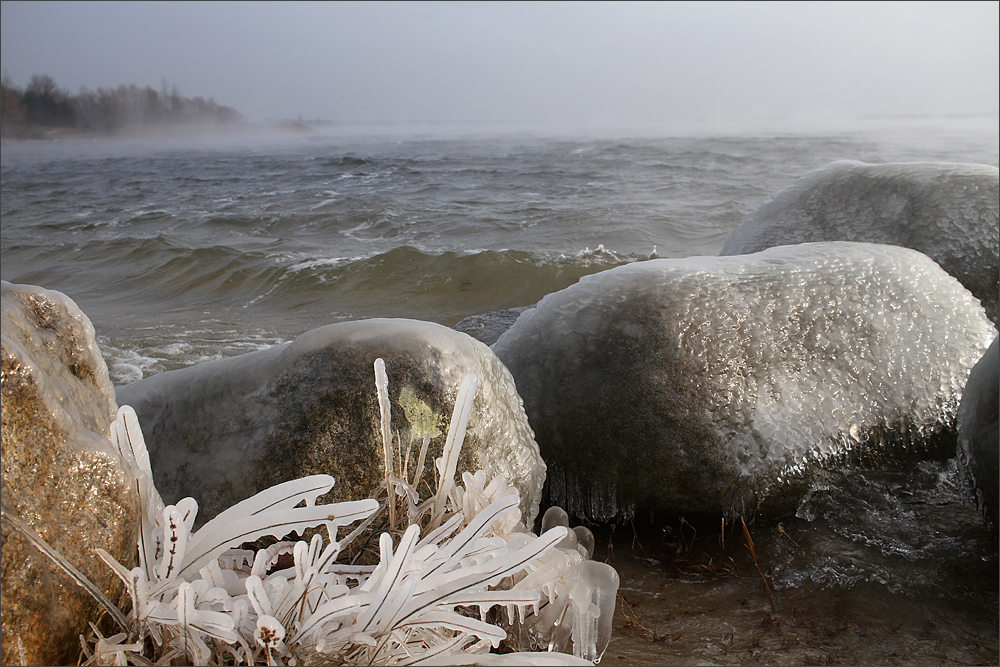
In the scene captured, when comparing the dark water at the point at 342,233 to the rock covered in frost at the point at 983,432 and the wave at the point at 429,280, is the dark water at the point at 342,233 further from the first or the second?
the rock covered in frost at the point at 983,432

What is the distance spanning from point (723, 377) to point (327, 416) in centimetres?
140

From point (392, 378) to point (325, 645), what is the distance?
1.02 m

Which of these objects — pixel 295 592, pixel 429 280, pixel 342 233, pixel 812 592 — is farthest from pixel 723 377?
pixel 342 233

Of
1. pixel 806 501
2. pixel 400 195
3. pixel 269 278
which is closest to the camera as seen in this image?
pixel 806 501

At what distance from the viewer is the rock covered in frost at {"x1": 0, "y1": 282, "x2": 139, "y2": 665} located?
0.92 metres

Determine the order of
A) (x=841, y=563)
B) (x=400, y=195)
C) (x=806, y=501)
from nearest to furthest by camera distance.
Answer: (x=841, y=563)
(x=806, y=501)
(x=400, y=195)

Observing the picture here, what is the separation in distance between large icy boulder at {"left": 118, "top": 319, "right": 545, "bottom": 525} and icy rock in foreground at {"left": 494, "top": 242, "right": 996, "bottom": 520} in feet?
1.56

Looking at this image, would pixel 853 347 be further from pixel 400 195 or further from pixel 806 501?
pixel 400 195

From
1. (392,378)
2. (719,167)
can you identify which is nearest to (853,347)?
(392,378)

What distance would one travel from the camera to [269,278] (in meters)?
8.53

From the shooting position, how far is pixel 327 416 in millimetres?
1979

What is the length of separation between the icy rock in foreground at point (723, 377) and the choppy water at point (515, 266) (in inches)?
7.6

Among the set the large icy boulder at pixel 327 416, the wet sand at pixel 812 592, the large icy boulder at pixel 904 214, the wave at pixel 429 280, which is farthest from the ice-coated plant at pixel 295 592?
the wave at pixel 429 280

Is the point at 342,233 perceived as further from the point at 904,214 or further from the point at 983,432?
the point at 983,432
